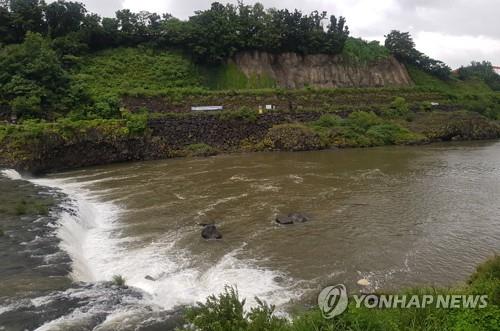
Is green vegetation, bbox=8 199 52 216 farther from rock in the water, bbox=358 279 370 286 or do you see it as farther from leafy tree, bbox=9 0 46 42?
leafy tree, bbox=9 0 46 42

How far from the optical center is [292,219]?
16.6m

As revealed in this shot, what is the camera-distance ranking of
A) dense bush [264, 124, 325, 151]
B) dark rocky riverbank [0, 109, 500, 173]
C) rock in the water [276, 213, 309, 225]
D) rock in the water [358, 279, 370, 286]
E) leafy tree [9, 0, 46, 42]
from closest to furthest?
rock in the water [358, 279, 370, 286] → rock in the water [276, 213, 309, 225] → dark rocky riverbank [0, 109, 500, 173] → dense bush [264, 124, 325, 151] → leafy tree [9, 0, 46, 42]

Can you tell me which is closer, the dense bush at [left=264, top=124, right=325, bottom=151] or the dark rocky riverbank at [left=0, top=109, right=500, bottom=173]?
the dark rocky riverbank at [left=0, top=109, right=500, bottom=173]

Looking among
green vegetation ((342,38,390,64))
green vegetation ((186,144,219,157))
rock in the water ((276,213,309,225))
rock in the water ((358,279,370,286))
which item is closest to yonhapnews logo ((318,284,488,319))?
rock in the water ((358,279,370,286))

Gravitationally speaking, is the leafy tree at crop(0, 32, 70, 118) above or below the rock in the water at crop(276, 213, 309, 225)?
above

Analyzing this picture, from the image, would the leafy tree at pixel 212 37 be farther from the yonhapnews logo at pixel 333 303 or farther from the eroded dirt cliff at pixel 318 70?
the yonhapnews logo at pixel 333 303

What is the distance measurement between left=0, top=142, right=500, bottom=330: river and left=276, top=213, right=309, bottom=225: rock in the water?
300 millimetres

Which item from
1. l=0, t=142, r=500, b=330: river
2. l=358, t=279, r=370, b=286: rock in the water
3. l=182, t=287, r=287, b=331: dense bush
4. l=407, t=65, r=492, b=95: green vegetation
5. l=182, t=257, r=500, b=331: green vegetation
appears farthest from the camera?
l=407, t=65, r=492, b=95: green vegetation

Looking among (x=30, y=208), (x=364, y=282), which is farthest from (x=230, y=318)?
(x=30, y=208)

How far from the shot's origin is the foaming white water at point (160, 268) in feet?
35.4

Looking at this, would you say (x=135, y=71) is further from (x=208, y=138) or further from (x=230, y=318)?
(x=230, y=318)

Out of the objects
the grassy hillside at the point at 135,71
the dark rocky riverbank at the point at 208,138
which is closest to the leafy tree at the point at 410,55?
the dark rocky riverbank at the point at 208,138

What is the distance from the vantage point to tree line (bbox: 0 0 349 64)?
1773 inches

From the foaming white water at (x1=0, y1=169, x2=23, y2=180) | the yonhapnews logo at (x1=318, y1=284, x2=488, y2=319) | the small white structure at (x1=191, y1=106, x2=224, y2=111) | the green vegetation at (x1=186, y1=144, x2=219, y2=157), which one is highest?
the small white structure at (x1=191, y1=106, x2=224, y2=111)
